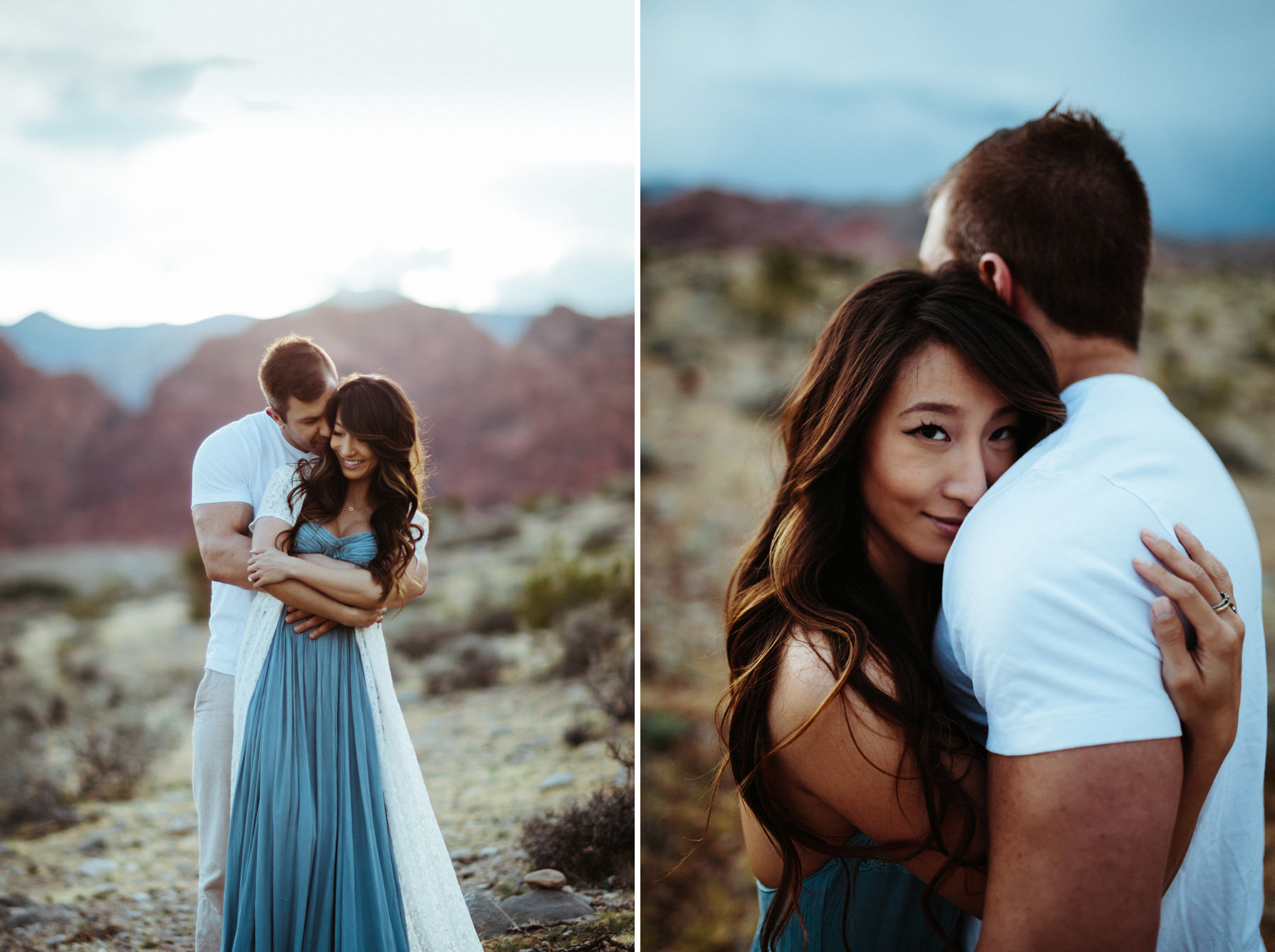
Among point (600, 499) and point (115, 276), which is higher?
point (115, 276)

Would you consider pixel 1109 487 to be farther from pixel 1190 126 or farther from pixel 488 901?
pixel 1190 126

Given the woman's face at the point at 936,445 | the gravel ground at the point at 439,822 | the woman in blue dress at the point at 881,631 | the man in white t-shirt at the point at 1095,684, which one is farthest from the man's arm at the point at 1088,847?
the gravel ground at the point at 439,822

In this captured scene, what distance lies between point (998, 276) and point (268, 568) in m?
1.97

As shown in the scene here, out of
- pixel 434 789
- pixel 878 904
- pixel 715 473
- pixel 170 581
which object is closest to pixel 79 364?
pixel 170 581

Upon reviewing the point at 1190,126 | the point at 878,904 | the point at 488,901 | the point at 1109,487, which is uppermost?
the point at 1190,126

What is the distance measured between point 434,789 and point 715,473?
13.5 ft

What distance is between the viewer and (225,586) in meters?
2.26

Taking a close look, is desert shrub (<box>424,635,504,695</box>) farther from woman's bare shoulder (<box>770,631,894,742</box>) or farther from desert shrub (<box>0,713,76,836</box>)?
woman's bare shoulder (<box>770,631,894,742</box>)

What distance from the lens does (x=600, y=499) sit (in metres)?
5.29

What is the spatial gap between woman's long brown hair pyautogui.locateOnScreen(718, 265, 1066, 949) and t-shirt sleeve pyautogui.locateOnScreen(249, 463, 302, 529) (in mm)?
1195

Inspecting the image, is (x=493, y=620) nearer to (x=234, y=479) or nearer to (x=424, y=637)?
(x=424, y=637)

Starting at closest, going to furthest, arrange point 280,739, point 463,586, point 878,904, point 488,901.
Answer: point 878,904
point 280,739
point 488,901
point 463,586

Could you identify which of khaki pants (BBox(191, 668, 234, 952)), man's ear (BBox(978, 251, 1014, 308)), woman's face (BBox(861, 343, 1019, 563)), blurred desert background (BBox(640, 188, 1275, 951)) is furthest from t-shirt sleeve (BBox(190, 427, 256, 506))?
blurred desert background (BBox(640, 188, 1275, 951))

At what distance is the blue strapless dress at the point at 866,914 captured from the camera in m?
1.94
